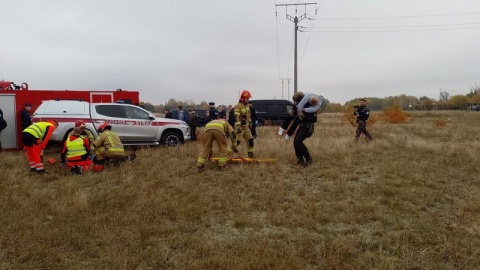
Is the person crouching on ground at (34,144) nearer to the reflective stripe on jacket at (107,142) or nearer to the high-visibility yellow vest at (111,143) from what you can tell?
the reflective stripe on jacket at (107,142)

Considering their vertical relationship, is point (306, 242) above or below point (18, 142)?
below

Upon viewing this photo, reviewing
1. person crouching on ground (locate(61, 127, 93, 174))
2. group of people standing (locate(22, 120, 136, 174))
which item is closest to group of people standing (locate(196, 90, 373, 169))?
group of people standing (locate(22, 120, 136, 174))

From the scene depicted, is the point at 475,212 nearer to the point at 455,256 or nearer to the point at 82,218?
the point at 455,256

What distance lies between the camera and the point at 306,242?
3982 mm

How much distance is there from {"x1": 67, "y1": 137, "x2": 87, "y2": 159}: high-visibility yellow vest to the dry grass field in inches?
20.6

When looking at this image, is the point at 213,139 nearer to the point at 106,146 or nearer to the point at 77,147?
the point at 106,146

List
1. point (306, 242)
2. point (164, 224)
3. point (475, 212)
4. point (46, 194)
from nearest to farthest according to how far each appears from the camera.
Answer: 1. point (306, 242)
2. point (164, 224)
3. point (475, 212)
4. point (46, 194)

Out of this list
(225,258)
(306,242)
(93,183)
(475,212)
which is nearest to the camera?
(225,258)

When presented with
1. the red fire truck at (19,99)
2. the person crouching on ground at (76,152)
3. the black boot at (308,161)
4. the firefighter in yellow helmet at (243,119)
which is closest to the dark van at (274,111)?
the red fire truck at (19,99)

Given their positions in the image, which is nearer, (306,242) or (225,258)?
(225,258)

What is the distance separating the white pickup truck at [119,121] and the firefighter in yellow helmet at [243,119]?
131 inches

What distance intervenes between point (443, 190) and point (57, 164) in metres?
8.81

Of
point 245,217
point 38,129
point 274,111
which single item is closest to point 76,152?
point 38,129

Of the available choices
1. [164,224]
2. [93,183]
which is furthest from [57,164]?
[164,224]
